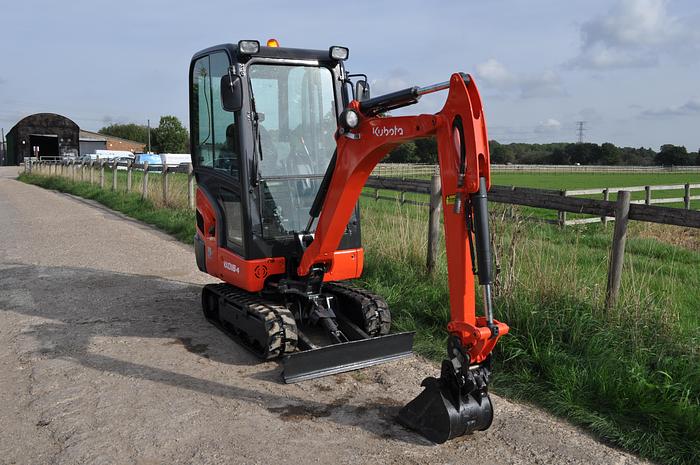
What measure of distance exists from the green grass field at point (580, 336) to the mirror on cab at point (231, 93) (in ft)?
8.76

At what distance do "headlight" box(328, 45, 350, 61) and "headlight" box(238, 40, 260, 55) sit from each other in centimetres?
78

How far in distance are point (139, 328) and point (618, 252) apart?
473 cm

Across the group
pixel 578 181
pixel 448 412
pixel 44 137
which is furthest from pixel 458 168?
pixel 44 137

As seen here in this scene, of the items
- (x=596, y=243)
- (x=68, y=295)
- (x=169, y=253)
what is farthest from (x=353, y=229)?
(x=596, y=243)

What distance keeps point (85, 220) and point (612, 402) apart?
13498 millimetres

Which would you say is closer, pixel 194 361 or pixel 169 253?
pixel 194 361

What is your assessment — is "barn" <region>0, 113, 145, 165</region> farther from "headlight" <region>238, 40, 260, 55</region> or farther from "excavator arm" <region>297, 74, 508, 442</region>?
"excavator arm" <region>297, 74, 508, 442</region>

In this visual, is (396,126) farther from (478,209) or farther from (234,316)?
(234,316)

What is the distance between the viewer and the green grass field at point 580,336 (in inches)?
164

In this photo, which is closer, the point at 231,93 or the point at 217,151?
the point at 231,93

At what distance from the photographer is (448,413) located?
392cm

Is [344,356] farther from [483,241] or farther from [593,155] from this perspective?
[593,155]

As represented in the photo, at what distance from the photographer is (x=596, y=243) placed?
37.2 feet

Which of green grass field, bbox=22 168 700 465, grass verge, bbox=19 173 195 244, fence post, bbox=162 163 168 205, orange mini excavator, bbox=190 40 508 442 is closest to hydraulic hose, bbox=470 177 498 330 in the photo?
orange mini excavator, bbox=190 40 508 442
